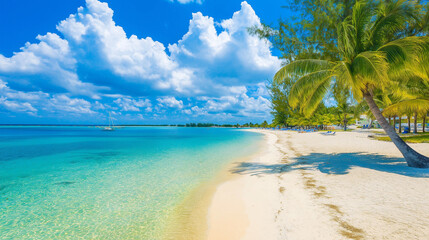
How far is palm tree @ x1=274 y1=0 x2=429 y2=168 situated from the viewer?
5949 millimetres

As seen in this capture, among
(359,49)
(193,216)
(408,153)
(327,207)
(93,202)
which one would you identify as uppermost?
(359,49)

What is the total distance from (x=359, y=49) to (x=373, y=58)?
148 centimetres

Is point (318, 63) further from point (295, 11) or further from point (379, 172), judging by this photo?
point (379, 172)

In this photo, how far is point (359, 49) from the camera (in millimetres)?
7129

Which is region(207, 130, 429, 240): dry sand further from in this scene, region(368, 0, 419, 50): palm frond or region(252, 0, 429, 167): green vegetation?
region(368, 0, 419, 50): palm frond

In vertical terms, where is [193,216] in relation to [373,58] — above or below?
below

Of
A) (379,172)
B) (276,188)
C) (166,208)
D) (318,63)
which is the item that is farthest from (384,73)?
(166,208)

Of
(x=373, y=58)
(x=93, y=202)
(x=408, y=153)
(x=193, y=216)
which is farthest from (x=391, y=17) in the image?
(x=93, y=202)

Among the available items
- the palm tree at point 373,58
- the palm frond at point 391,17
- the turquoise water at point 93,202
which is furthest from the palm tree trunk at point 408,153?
the turquoise water at point 93,202

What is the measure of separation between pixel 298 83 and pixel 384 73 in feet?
10.4

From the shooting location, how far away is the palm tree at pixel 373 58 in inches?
234

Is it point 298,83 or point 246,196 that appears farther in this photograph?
point 298,83

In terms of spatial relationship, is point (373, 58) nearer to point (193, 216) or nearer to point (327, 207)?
point (327, 207)

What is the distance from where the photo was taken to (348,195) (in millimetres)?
Answer: 4910
